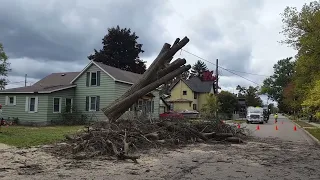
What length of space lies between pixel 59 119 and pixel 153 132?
17.2 metres

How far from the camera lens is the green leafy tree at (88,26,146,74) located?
194 feet

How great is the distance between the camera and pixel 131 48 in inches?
2346

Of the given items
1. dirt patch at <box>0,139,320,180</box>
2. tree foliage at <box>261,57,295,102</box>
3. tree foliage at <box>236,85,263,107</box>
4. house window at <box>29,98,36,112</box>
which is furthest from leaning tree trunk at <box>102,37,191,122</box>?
tree foliage at <box>261,57,295,102</box>

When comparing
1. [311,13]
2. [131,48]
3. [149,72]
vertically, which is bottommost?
[149,72]

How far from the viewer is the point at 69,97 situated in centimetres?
3144

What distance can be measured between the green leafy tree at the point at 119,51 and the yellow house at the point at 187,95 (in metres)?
9.47

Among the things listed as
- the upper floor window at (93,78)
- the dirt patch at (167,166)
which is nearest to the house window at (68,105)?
the upper floor window at (93,78)

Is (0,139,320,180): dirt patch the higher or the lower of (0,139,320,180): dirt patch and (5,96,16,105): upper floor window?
the lower

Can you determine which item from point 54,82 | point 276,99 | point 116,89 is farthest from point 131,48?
point 276,99

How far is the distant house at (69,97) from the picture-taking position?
2911 centimetres

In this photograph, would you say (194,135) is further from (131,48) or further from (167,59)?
(131,48)

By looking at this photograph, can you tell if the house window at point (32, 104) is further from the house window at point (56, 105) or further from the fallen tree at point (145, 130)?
the fallen tree at point (145, 130)

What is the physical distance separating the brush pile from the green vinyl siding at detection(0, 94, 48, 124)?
15489mm

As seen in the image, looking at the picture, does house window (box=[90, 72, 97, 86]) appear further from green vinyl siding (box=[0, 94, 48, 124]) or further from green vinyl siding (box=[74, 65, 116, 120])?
green vinyl siding (box=[0, 94, 48, 124])
